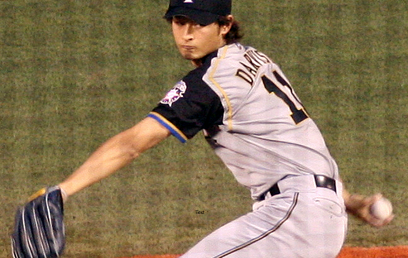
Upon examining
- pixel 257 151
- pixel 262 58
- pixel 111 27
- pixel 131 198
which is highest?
pixel 262 58

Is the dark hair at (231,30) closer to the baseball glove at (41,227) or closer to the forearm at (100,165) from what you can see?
the forearm at (100,165)

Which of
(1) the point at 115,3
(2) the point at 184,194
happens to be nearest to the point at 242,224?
(2) the point at 184,194

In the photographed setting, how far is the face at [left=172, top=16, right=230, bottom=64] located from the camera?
263cm

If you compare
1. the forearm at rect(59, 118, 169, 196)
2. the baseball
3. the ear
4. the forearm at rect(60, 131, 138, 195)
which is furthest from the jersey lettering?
the baseball

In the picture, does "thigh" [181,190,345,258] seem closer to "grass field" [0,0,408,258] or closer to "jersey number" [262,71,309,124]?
"jersey number" [262,71,309,124]

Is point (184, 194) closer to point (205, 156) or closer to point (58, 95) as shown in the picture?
point (205, 156)

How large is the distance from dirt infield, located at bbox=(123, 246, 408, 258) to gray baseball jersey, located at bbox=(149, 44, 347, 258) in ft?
5.97

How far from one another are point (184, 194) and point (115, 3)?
8.77ft

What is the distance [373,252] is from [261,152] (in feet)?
6.86

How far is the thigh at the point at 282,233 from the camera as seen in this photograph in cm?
236

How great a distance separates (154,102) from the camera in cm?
658

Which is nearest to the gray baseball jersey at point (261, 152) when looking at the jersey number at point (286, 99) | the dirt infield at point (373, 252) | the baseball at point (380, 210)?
the jersey number at point (286, 99)

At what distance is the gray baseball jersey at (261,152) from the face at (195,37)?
0.25ft

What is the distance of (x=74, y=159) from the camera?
19.4 feet
